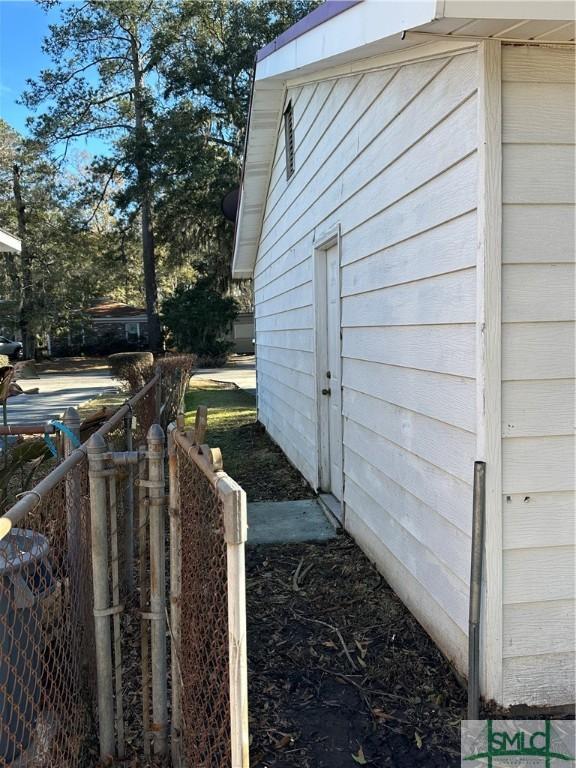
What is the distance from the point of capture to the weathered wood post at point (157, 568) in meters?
2.22

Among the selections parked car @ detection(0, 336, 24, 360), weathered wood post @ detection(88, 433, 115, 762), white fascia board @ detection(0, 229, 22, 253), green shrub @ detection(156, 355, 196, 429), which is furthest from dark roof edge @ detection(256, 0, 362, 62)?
parked car @ detection(0, 336, 24, 360)

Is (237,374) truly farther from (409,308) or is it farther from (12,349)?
(409,308)

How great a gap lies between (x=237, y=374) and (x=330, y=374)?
19.7m

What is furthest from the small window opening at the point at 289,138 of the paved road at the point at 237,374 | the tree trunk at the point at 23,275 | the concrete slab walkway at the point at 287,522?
the tree trunk at the point at 23,275

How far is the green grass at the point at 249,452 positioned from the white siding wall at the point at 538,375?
12.2 feet

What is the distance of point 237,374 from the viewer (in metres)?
25.2

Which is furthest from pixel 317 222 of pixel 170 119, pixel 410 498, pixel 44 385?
pixel 170 119

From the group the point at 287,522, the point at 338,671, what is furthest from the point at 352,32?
the point at 287,522

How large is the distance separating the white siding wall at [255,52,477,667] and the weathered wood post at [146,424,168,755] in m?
1.32

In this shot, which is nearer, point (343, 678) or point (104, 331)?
point (343, 678)

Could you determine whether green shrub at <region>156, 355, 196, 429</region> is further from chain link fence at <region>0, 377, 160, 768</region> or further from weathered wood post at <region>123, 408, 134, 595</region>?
chain link fence at <region>0, 377, 160, 768</region>

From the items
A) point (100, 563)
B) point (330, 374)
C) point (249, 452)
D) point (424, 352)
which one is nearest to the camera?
point (100, 563)

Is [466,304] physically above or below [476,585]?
above

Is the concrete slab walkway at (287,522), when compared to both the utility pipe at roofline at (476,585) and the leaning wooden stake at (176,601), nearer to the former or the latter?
the utility pipe at roofline at (476,585)
